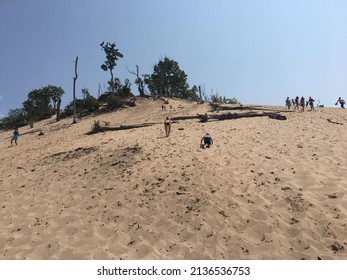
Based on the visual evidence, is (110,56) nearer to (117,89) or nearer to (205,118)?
(117,89)

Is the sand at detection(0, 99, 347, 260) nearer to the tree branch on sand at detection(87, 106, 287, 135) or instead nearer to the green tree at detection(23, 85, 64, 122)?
the tree branch on sand at detection(87, 106, 287, 135)

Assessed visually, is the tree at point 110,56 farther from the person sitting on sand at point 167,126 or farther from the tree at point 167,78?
the person sitting on sand at point 167,126

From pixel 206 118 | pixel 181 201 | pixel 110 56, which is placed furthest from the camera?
pixel 110 56

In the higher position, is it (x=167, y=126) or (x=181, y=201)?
(x=167, y=126)

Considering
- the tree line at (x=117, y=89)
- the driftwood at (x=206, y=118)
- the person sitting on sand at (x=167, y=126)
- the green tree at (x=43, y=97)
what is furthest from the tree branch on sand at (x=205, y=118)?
the green tree at (x=43, y=97)

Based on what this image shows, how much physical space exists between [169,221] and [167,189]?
1.78 meters

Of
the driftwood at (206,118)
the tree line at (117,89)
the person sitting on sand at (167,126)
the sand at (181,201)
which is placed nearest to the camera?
the sand at (181,201)

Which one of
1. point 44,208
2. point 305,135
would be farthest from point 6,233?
point 305,135

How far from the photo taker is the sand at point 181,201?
7406 millimetres

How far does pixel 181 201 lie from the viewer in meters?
9.41

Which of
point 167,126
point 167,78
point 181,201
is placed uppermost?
point 167,78

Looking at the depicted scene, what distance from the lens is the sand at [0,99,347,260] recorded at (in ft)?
24.3

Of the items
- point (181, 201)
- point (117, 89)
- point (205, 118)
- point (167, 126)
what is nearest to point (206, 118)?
point (205, 118)

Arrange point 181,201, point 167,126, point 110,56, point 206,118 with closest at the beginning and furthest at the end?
point 181,201, point 167,126, point 206,118, point 110,56
